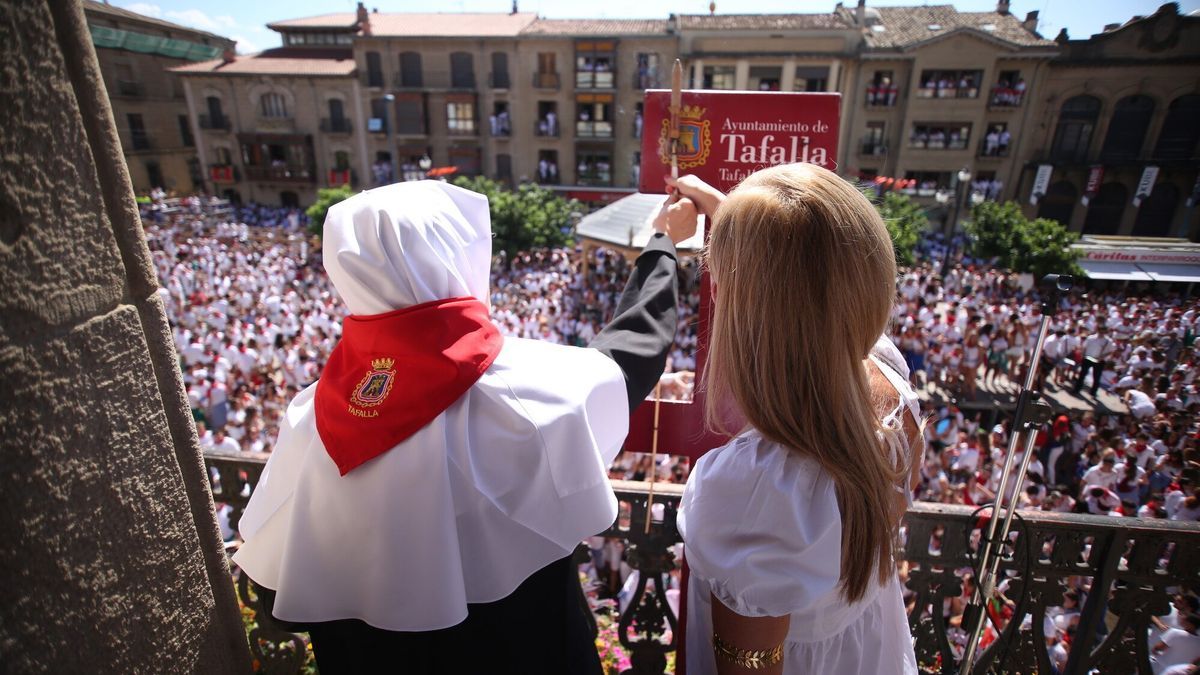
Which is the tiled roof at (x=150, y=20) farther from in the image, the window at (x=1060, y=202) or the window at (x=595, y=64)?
the window at (x=1060, y=202)

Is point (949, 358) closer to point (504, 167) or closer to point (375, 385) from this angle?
point (375, 385)

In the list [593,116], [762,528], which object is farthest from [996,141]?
[762,528]

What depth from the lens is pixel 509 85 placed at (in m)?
27.5

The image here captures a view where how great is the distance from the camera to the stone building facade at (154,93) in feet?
85.2

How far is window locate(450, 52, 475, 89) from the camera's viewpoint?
90.6 feet

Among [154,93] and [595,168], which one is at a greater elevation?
[154,93]

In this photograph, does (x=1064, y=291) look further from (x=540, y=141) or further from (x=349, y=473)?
(x=540, y=141)

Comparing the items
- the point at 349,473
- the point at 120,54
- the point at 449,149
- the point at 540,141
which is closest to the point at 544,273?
the point at 540,141

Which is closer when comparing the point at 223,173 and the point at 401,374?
the point at 401,374

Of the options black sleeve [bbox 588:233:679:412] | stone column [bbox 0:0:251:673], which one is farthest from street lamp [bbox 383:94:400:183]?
stone column [bbox 0:0:251:673]

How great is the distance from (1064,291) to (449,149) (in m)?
A: 29.8

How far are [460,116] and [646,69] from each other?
918cm

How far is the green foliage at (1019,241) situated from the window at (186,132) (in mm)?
35267

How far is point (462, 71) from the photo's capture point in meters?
27.9
